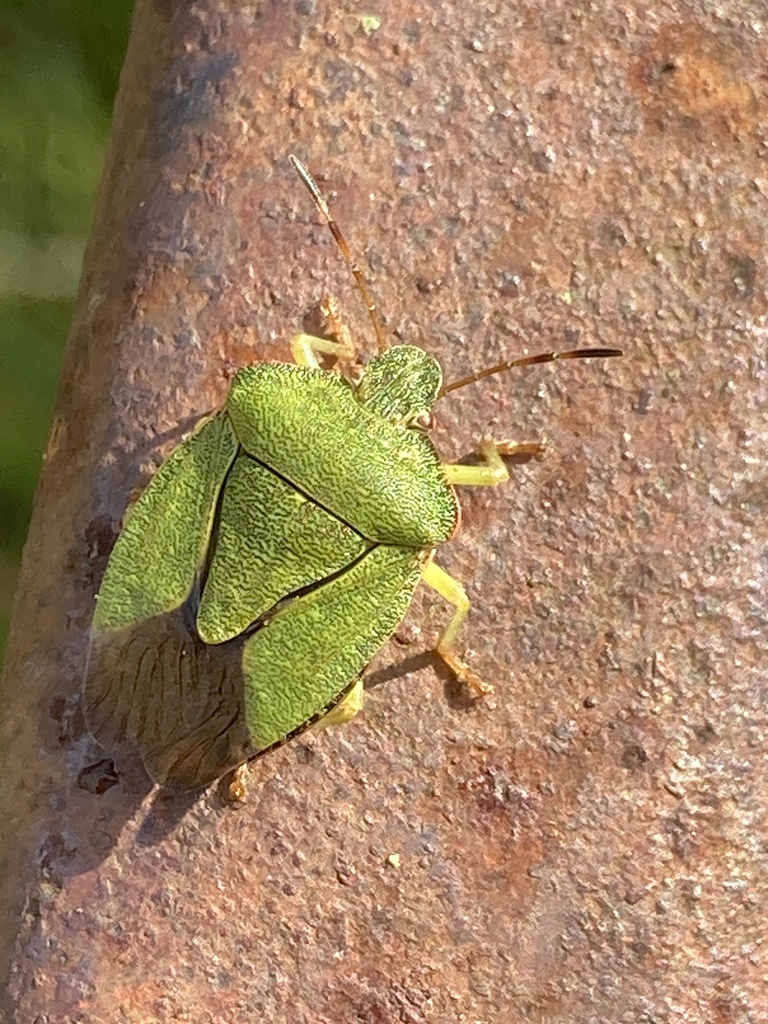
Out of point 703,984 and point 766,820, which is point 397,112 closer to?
point 766,820

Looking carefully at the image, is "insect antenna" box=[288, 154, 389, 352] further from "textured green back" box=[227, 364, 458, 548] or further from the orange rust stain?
the orange rust stain

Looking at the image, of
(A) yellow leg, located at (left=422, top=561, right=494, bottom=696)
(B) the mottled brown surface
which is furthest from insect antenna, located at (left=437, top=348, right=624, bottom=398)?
(A) yellow leg, located at (left=422, top=561, right=494, bottom=696)

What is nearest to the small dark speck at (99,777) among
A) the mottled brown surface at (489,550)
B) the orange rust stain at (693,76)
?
the mottled brown surface at (489,550)

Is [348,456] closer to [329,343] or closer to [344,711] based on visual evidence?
[329,343]

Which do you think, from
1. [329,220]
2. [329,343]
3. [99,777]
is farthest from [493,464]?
[99,777]

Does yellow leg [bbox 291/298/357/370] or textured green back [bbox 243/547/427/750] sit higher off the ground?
yellow leg [bbox 291/298/357/370]

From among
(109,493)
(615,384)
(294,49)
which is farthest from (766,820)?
(294,49)
